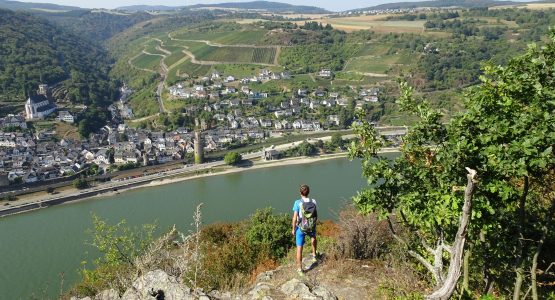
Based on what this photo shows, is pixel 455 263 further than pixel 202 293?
No

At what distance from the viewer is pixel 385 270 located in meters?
4.71

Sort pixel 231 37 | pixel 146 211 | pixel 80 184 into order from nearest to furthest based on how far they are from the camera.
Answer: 1. pixel 146 211
2. pixel 80 184
3. pixel 231 37

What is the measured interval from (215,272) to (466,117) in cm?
514

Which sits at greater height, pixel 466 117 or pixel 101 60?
pixel 466 117

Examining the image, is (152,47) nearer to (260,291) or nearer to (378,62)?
(378,62)

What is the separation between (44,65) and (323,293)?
188 feet

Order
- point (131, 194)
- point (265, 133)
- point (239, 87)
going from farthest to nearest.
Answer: point (239, 87)
point (265, 133)
point (131, 194)

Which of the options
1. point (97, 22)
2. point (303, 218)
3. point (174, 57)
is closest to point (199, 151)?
point (303, 218)

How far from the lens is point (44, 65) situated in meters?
52.8

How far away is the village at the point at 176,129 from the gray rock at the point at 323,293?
2599cm

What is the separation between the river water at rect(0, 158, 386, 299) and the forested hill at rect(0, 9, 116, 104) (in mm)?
24829

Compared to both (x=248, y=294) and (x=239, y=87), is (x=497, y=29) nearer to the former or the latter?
(x=239, y=87)

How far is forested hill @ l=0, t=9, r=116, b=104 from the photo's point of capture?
4544 centimetres

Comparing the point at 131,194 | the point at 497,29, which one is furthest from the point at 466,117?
the point at 497,29
